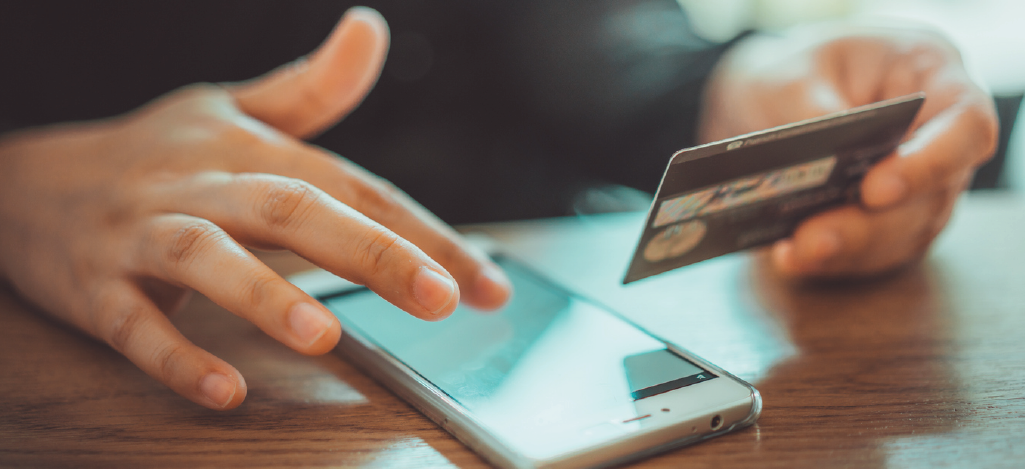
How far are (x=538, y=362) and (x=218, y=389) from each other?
19cm

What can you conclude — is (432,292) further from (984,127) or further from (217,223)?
(984,127)

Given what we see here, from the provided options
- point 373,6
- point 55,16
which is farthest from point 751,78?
point 55,16

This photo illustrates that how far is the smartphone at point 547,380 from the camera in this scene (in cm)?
30

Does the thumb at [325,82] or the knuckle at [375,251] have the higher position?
the thumb at [325,82]

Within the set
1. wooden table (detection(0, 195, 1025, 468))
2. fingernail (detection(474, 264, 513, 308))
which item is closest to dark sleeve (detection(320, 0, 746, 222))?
wooden table (detection(0, 195, 1025, 468))

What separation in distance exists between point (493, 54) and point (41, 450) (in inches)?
30.7

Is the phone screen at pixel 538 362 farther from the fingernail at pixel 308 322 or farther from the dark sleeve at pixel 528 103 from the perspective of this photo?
the dark sleeve at pixel 528 103

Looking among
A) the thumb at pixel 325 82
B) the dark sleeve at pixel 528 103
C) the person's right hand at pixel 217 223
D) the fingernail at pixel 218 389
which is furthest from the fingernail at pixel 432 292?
the dark sleeve at pixel 528 103

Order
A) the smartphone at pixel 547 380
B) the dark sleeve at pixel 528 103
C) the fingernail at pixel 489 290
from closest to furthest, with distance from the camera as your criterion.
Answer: the smartphone at pixel 547 380 → the fingernail at pixel 489 290 → the dark sleeve at pixel 528 103

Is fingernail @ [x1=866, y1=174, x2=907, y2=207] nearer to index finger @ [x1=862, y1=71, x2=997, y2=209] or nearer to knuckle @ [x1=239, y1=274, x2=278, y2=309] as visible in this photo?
index finger @ [x1=862, y1=71, x2=997, y2=209]

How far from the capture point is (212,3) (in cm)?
83

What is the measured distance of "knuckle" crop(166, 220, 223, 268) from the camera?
381mm

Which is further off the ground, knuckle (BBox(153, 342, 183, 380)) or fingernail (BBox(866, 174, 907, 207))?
fingernail (BBox(866, 174, 907, 207))

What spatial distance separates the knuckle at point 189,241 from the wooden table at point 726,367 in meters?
0.08
